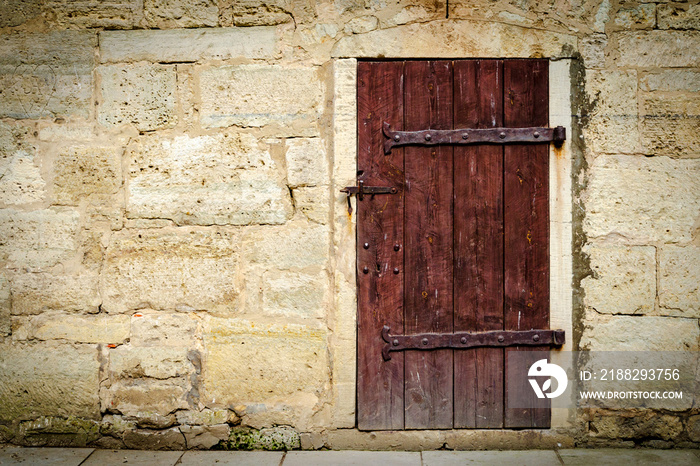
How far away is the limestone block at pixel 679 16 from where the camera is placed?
8.29 feet

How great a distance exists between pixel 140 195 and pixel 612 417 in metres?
2.46

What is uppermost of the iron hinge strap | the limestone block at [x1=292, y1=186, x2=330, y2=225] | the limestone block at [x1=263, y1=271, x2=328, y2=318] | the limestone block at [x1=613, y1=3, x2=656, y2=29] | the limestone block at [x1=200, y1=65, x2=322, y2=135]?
the limestone block at [x1=613, y1=3, x2=656, y2=29]

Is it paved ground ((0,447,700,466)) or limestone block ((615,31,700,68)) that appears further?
limestone block ((615,31,700,68))

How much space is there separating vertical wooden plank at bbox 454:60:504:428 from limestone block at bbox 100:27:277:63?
3.10 ft

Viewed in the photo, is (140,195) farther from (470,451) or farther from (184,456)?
(470,451)

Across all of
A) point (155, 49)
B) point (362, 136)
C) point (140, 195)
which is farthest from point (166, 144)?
point (362, 136)

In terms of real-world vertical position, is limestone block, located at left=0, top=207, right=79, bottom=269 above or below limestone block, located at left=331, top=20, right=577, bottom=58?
below

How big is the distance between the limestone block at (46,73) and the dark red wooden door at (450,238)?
1.32 m

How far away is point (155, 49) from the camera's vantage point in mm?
2562

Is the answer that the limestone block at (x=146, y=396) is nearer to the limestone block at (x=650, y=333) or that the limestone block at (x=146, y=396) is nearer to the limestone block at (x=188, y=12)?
the limestone block at (x=188, y=12)

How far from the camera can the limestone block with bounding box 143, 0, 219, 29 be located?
256 centimetres

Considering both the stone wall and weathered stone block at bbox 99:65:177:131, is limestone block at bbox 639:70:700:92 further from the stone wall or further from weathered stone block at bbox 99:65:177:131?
weathered stone block at bbox 99:65:177:131

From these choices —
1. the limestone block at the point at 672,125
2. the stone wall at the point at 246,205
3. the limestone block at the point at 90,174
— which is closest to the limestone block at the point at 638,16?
the stone wall at the point at 246,205

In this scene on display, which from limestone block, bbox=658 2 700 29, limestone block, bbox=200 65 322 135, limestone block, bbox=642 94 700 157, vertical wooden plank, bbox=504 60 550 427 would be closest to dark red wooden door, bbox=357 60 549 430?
vertical wooden plank, bbox=504 60 550 427
